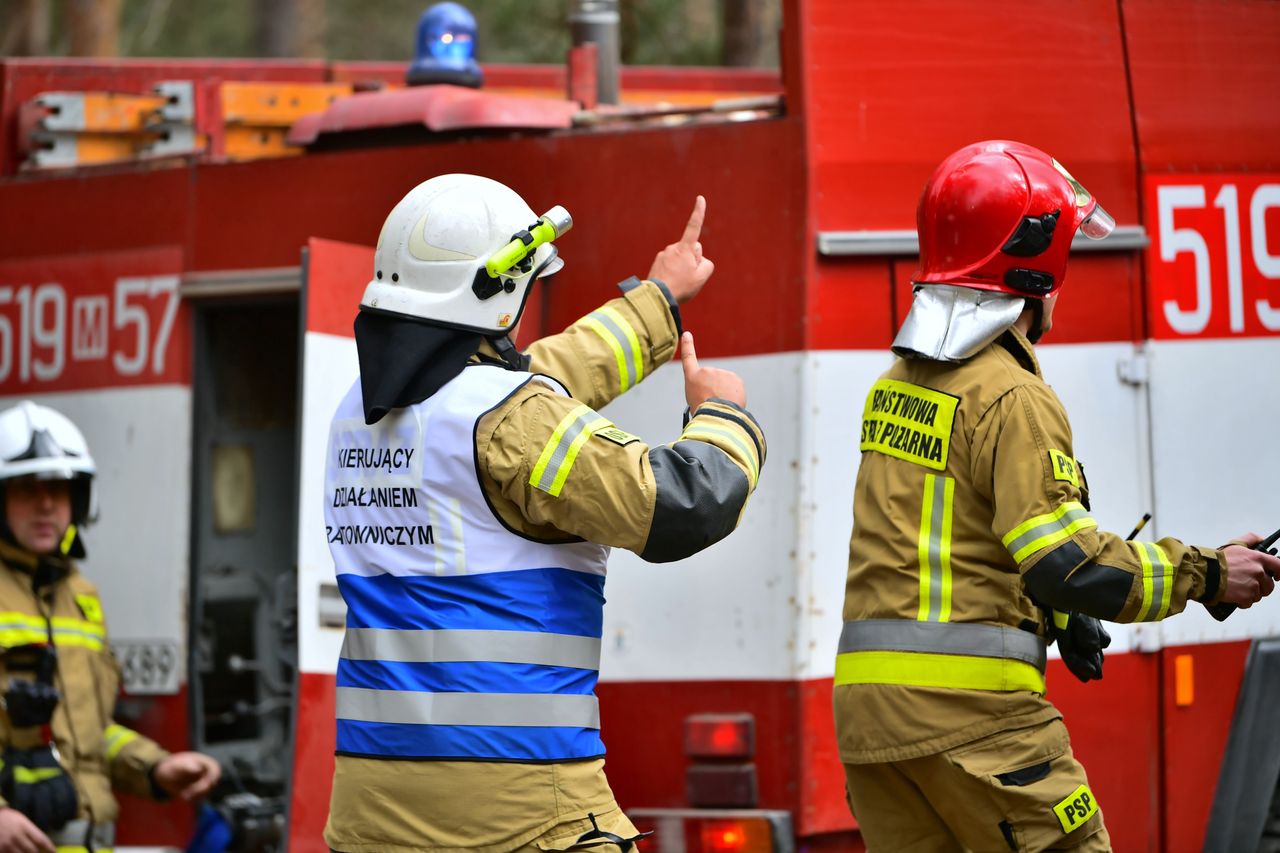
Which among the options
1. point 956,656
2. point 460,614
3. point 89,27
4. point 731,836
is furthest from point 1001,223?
point 89,27

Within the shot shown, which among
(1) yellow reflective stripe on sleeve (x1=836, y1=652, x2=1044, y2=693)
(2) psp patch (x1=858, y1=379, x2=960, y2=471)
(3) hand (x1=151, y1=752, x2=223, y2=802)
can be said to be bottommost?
(3) hand (x1=151, y1=752, x2=223, y2=802)

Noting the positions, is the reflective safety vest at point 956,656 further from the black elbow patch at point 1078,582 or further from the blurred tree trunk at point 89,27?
the blurred tree trunk at point 89,27

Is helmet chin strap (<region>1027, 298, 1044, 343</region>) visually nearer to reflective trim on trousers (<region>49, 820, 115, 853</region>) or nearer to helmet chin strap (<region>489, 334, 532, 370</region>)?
helmet chin strap (<region>489, 334, 532, 370</region>)

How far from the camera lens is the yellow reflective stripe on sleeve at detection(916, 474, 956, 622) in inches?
136

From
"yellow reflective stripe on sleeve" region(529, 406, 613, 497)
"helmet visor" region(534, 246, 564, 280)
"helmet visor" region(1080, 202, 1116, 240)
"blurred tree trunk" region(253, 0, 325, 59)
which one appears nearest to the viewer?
"yellow reflective stripe on sleeve" region(529, 406, 613, 497)

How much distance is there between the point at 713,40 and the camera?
14.8 meters

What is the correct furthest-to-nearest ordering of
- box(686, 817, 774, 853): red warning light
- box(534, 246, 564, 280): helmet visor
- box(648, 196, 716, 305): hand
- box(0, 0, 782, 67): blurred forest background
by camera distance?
box(0, 0, 782, 67): blurred forest background → box(686, 817, 774, 853): red warning light → box(648, 196, 716, 305): hand → box(534, 246, 564, 280): helmet visor

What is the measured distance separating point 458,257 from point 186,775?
2.39m

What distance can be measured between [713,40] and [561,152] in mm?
10366

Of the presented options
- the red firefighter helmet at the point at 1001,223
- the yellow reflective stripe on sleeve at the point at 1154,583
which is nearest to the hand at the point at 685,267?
the red firefighter helmet at the point at 1001,223

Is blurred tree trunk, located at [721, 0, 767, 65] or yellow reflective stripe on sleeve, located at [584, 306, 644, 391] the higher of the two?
blurred tree trunk, located at [721, 0, 767, 65]

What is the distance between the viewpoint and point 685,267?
Answer: 3.62 m

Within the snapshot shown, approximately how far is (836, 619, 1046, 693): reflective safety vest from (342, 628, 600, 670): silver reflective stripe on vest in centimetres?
61

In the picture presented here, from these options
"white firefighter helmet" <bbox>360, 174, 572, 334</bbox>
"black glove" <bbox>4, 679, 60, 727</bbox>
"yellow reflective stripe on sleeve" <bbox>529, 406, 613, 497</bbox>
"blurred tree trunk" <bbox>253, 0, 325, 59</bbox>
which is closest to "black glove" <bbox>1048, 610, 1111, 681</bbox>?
"yellow reflective stripe on sleeve" <bbox>529, 406, 613, 497</bbox>
